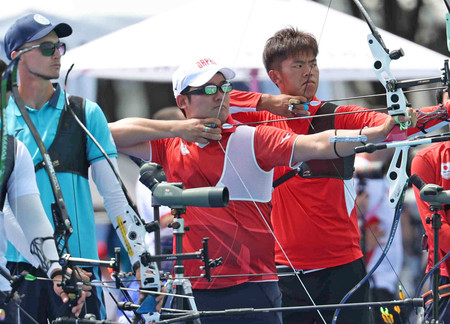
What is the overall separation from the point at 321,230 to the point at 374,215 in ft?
2.19

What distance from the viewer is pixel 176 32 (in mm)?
5004

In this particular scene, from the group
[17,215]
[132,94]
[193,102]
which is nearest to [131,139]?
[193,102]

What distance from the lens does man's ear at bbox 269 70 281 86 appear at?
442 cm

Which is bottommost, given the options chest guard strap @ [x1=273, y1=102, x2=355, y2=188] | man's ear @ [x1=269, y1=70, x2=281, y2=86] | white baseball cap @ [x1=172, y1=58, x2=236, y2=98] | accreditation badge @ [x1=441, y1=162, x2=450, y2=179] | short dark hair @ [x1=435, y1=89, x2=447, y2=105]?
accreditation badge @ [x1=441, y1=162, x2=450, y2=179]

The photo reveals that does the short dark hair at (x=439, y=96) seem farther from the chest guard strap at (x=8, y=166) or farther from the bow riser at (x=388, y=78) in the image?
the chest guard strap at (x=8, y=166)

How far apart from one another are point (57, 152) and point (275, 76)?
4.34 feet

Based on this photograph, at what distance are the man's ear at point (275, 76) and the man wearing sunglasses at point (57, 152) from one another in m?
1.12

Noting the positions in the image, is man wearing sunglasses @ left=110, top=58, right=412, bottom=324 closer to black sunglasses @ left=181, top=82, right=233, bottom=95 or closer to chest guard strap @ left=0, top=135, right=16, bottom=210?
black sunglasses @ left=181, top=82, right=233, bottom=95

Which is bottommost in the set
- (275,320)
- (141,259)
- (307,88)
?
(275,320)

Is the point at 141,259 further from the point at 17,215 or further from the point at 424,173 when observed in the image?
the point at 424,173

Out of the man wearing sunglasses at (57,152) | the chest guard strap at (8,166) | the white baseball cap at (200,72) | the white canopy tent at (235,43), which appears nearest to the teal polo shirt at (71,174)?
the man wearing sunglasses at (57,152)

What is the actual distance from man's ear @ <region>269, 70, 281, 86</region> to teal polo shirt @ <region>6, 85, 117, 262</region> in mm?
1107

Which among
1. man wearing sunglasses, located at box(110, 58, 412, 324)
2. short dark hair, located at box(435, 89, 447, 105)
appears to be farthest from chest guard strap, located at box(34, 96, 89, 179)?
short dark hair, located at box(435, 89, 447, 105)

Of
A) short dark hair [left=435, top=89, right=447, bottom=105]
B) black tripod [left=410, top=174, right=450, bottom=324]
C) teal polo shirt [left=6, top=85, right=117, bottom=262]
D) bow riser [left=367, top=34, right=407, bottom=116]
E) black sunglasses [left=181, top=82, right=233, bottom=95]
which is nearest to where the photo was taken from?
bow riser [left=367, top=34, right=407, bottom=116]
